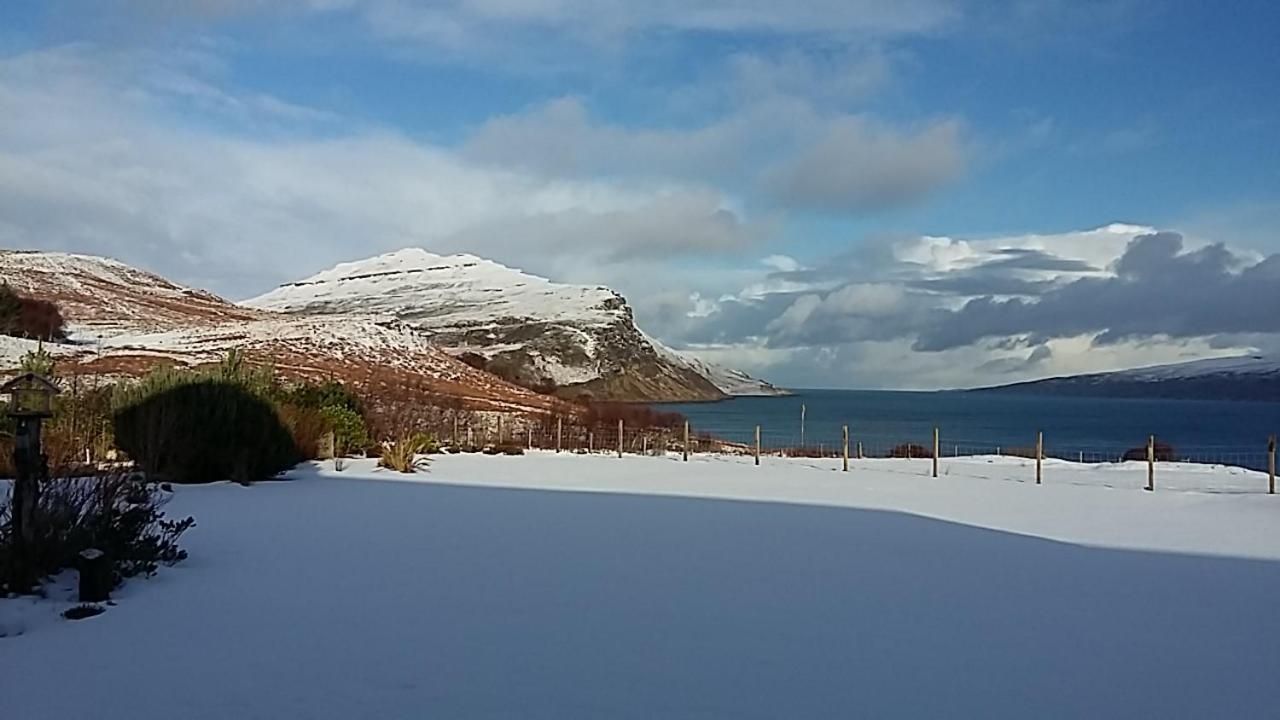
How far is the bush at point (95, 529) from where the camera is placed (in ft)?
19.4

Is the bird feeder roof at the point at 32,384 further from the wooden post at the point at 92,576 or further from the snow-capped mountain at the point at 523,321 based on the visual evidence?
the snow-capped mountain at the point at 523,321

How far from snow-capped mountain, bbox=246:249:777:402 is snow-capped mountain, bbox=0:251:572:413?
10827 mm

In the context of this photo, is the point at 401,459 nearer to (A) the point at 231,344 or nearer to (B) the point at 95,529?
(B) the point at 95,529

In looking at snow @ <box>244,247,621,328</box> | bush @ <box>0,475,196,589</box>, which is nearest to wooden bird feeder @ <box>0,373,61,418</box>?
bush @ <box>0,475,196,589</box>

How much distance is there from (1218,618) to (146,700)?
5.59 metres

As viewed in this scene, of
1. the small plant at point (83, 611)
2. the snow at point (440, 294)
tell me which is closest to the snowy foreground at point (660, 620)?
the small plant at point (83, 611)

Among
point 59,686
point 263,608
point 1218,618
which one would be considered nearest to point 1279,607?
point 1218,618

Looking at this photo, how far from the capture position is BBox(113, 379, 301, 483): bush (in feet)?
41.5

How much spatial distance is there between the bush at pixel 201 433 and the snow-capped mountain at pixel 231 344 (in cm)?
1259

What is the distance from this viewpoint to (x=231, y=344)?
4162 centimetres

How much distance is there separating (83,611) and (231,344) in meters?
38.7

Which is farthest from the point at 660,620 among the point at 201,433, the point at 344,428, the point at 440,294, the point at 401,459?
the point at 440,294

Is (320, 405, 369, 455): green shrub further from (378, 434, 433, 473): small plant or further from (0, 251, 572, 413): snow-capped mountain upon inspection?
(0, 251, 572, 413): snow-capped mountain

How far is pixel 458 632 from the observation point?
5277mm
